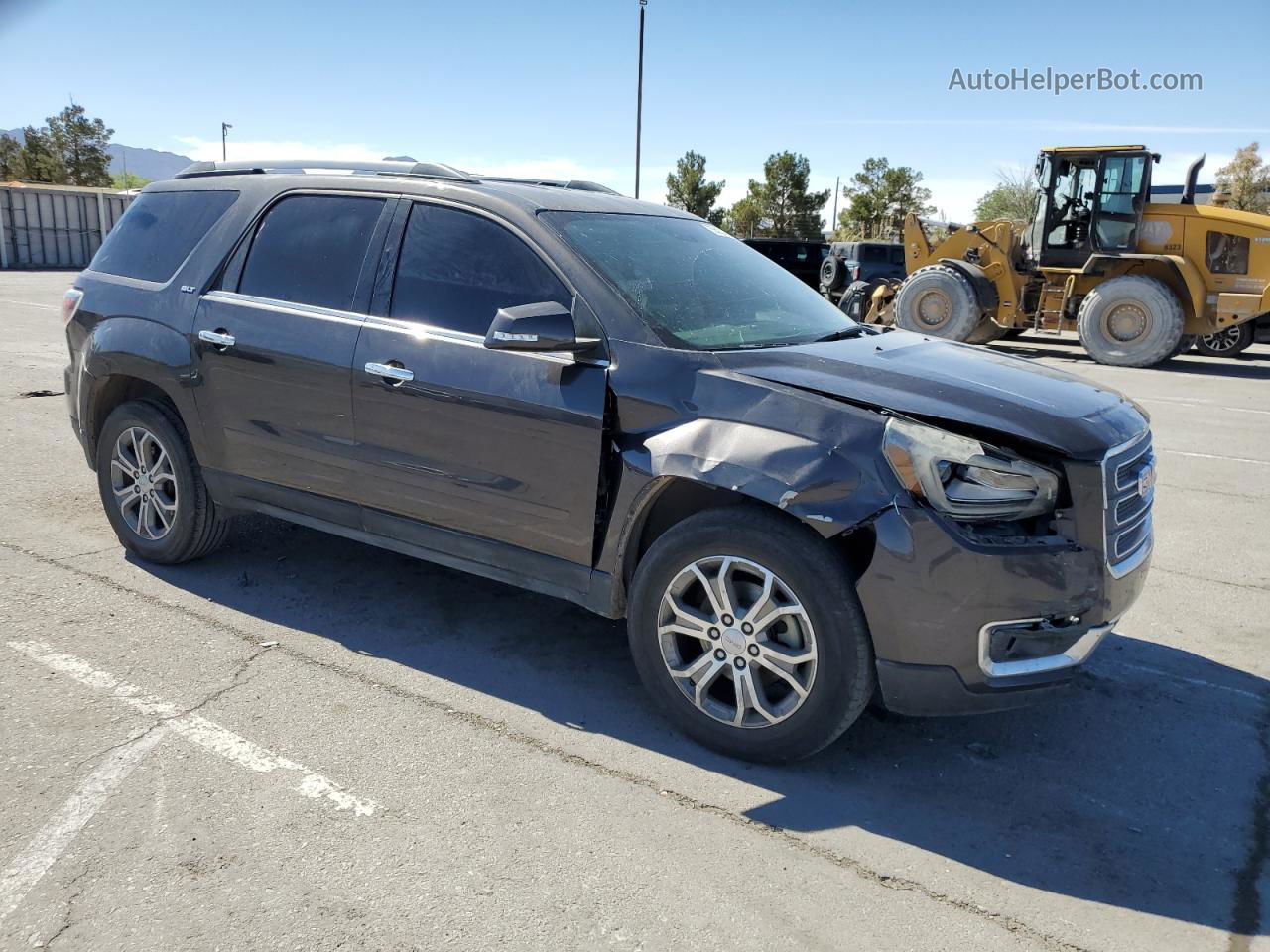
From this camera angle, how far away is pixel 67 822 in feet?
9.47

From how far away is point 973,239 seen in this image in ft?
56.0

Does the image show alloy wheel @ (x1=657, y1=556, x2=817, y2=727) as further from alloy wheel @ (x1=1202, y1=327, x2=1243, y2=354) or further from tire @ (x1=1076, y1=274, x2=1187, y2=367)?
alloy wheel @ (x1=1202, y1=327, x2=1243, y2=354)

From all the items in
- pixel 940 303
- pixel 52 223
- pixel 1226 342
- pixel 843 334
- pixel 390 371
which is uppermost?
pixel 52 223

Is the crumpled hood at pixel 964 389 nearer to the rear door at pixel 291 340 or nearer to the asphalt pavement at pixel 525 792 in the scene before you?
the asphalt pavement at pixel 525 792

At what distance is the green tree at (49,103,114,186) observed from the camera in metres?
54.5

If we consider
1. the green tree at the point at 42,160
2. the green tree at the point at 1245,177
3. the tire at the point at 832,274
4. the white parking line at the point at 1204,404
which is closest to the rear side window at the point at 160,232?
the white parking line at the point at 1204,404

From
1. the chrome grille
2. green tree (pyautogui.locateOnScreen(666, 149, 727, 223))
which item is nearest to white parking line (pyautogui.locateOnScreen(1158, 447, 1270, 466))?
the chrome grille

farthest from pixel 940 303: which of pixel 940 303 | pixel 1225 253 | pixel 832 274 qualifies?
pixel 832 274

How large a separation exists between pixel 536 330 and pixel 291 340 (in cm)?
135

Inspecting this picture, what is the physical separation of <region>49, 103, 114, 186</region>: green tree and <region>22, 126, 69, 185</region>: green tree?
0.40 m

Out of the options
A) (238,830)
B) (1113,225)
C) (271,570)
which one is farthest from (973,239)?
(238,830)

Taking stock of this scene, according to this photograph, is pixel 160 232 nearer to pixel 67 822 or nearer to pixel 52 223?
pixel 67 822

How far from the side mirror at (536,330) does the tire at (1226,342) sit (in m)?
16.3

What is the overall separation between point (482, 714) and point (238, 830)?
95 centimetres
